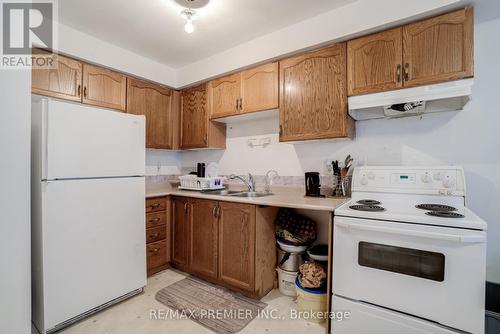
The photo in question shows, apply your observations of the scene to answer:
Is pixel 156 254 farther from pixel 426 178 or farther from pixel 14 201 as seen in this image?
pixel 426 178

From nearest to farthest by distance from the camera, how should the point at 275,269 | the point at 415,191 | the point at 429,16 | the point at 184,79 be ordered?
the point at 429,16 → the point at 415,191 → the point at 275,269 → the point at 184,79

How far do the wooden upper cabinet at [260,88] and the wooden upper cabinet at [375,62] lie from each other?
688 millimetres

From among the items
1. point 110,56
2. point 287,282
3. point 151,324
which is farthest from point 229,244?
point 110,56

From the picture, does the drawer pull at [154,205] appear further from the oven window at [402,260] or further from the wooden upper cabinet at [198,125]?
the oven window at [402,260]

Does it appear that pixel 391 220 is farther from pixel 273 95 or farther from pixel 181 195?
pixel 181 195

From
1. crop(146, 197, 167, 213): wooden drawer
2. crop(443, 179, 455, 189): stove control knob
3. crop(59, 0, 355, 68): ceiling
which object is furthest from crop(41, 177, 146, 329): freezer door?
crop(443, 179, 455, 189): stove control knob

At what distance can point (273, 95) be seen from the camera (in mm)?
2230

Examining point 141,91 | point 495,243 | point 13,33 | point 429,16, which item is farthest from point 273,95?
point 495,243

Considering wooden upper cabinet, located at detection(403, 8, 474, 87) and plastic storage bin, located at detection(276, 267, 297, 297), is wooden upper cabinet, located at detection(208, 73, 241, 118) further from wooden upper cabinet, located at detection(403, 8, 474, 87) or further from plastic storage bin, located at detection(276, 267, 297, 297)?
plastic storage bin, located at detection(276, 267, 297, 297)

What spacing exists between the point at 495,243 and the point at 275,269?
165cm

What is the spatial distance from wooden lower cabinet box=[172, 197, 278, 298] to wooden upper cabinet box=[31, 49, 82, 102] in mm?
1473

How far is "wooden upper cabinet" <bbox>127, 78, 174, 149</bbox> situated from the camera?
2631 mm

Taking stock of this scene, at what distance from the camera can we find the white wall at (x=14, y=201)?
1.08 m

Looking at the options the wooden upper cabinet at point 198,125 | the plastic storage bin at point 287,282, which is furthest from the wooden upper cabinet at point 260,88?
the plastic storage bin at point 287,282
